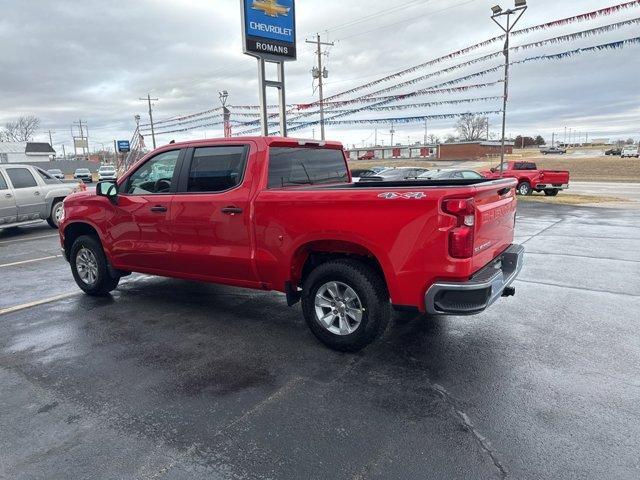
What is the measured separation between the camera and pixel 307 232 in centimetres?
411

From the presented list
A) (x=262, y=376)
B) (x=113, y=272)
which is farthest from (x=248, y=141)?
(x=113, y=272)

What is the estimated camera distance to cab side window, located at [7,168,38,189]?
11.7 meters

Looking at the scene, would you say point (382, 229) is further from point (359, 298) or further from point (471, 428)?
point (471, 428)

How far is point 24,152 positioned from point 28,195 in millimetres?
79676

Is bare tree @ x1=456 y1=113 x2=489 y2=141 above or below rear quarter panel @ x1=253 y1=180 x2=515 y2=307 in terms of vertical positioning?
above

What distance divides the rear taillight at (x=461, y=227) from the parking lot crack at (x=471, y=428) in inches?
40.4

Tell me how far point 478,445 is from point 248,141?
3.37m

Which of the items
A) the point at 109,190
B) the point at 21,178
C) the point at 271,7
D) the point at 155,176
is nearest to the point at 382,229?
the point at 155,176

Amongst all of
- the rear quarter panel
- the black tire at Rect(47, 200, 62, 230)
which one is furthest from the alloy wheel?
the black tire at Rect(47, 200, 62, 230)

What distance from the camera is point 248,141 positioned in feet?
15.3

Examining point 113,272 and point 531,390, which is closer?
point 531,390

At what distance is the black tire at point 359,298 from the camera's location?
392 cm

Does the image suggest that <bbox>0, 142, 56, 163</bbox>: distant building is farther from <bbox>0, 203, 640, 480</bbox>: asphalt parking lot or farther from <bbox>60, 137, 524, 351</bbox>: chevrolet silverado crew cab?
<bbox>0, 203, 640, 480</bbox>: asphalt parking lot

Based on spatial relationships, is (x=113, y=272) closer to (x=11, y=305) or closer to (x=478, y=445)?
(x=11, y=305)
